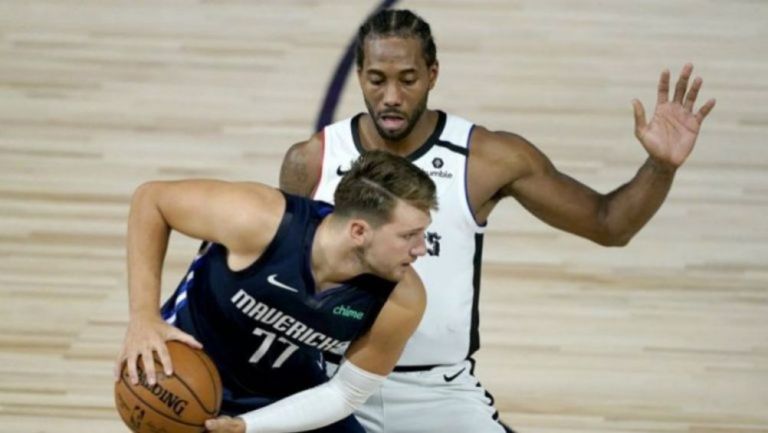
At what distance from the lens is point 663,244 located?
274 inches

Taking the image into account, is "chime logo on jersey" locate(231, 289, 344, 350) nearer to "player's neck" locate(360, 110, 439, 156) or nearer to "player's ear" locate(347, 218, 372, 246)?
"player's ear" locate(347, 218, 372, 246)

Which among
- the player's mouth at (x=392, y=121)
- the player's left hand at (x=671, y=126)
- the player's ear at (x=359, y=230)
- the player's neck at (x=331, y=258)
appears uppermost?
the player's left hand at (x=671, y=126)

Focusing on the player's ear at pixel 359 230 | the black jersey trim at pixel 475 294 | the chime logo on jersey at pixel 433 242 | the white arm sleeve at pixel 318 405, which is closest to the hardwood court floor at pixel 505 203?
the black jersey trim at pixel 475 294

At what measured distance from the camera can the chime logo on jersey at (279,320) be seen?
4398 mm

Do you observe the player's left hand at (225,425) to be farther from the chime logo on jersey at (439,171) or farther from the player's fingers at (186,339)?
the chime logo on jersey at (439,171)

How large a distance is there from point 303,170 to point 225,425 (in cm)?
97

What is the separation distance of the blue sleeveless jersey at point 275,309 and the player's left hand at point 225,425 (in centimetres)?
24

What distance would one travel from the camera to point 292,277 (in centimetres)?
436

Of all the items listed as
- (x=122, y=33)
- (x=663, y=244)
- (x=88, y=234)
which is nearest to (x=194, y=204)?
(x=88, y=234)

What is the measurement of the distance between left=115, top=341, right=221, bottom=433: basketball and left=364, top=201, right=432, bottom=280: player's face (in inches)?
21.7

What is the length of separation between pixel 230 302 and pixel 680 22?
496cm

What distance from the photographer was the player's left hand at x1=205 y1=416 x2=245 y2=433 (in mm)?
4281

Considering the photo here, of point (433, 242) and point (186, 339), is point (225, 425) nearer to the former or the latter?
point (186, 339)

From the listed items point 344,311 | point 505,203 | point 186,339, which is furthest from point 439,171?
point 505,203
